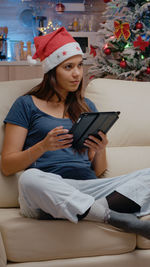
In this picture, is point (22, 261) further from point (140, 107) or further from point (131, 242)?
point (140, 107)

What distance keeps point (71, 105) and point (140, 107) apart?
0.47m

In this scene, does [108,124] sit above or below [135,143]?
above

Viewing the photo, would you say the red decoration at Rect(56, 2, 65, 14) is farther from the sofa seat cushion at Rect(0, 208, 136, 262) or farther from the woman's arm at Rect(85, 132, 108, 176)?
the sofa seat cushion at Rect(0, 208, 136, 262)

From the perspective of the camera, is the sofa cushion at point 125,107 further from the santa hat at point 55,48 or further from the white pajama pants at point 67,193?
the white pajama pants at point 67,193

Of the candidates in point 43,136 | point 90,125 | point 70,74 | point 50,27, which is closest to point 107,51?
point 50,27

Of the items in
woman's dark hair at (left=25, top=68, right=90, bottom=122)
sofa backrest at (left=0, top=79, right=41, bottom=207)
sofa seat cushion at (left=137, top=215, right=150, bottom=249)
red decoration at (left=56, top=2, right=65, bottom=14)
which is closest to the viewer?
sofa seat cushion at (left=137, top=215, right=150, bottom=249)

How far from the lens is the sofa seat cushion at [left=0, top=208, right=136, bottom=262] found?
1.54m

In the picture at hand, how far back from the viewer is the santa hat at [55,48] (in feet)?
6.43

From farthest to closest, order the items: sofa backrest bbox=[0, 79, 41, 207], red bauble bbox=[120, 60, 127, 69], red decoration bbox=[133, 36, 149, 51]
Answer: red bauble bbox=[120, 60, 127, 69] < red decoration bbox=[133, 36, 149, 51] < sofa backrest bbox=[0, 79, 41, 207]

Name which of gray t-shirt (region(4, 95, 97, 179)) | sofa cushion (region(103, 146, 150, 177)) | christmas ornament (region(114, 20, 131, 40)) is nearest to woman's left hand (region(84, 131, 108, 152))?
gray t-shirt (region(4, 95, 97, 179))

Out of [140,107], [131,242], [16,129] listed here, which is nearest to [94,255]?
[131,242]

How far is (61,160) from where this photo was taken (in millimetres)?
1852

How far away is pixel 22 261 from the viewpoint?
5.10 feet

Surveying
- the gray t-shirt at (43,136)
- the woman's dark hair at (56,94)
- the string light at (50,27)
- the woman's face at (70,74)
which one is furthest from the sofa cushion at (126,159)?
the string light at (50,27)
